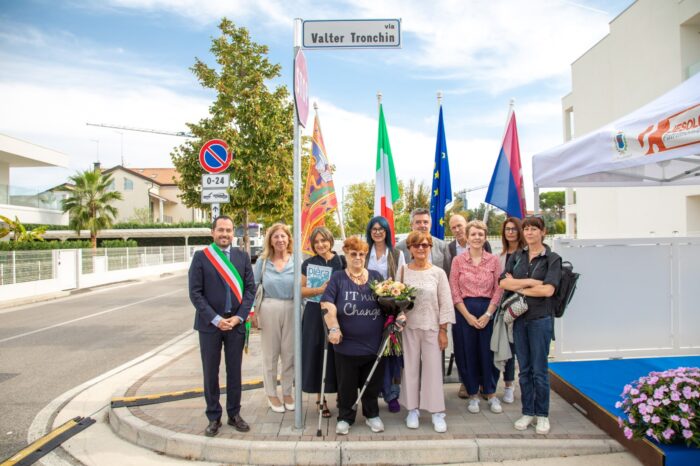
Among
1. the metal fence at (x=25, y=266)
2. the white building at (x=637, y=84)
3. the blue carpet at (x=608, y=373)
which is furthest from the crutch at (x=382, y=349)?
the metal fence at (x=25, y=266)

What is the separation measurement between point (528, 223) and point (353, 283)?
174 cm

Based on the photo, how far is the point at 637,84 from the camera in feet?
69.6

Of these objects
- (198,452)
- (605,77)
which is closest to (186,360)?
(198,452)

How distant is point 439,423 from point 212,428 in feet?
6.84

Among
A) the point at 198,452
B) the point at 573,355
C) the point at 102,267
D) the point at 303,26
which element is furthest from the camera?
the point at 102,267

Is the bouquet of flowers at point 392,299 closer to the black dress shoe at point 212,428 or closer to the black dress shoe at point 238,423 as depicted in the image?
the black dress shoe at point 238,423

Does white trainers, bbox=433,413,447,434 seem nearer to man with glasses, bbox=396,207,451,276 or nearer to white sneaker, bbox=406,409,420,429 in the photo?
white sneaker, bbox=406,409,420,429

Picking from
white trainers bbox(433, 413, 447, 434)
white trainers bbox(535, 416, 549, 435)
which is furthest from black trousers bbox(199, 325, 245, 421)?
white trainers bbox(535, 416, 549, 435)

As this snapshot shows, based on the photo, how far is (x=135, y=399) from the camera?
5336 mm

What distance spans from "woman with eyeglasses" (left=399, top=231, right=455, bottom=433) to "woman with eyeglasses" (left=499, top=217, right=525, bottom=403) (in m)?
0.91

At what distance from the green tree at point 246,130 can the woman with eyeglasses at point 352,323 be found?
6.76 metres

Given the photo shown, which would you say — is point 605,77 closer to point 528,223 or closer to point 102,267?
point 528,223

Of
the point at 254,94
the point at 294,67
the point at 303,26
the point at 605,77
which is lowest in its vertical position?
the point at 294,67

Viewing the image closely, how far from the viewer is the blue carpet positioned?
473cm
